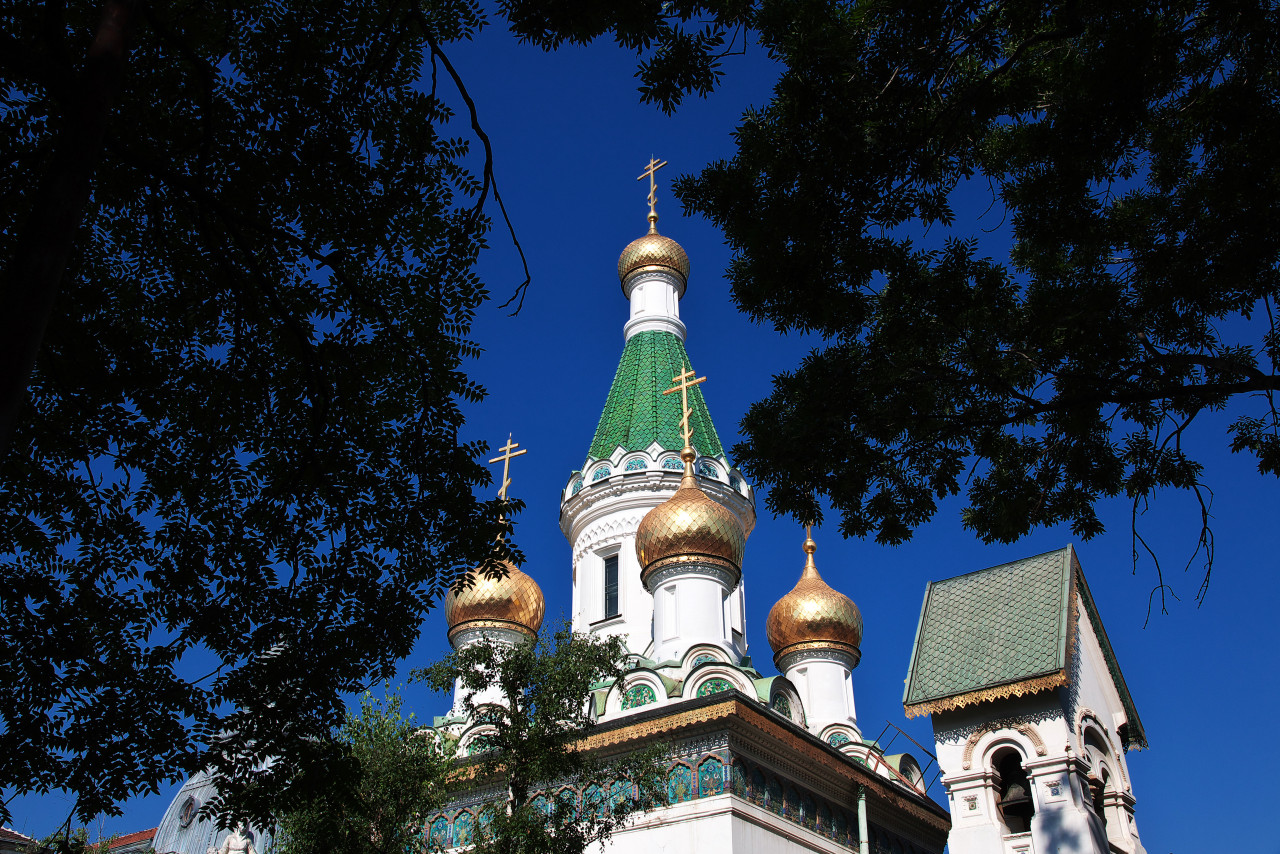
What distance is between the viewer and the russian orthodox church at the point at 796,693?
41.2 ft

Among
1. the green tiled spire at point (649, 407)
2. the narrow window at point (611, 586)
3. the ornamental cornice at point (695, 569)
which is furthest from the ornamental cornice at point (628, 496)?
the ornamental cornice at point (695, 569)

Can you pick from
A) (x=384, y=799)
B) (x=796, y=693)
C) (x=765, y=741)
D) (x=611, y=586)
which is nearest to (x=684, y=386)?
(x=611, y=586)

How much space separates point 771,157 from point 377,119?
2474mm

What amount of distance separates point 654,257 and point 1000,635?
14.7 meters

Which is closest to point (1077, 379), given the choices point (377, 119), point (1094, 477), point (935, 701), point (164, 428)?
point (1094, 477)

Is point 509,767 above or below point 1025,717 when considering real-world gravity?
below

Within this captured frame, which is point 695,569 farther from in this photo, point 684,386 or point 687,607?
point 684,386

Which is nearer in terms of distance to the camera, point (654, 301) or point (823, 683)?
point (823, 683)

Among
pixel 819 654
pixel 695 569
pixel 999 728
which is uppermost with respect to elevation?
pixel 695 569

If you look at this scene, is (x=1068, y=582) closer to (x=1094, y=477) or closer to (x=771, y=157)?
(x=1094, y=477)

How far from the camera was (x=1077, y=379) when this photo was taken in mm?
6777

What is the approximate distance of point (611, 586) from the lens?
842 inches

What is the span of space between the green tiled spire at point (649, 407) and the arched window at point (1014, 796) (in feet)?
33.9

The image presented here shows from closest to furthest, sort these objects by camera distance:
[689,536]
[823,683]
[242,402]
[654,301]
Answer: [242,402] → [689,536] → [823,683] → [654,301]
